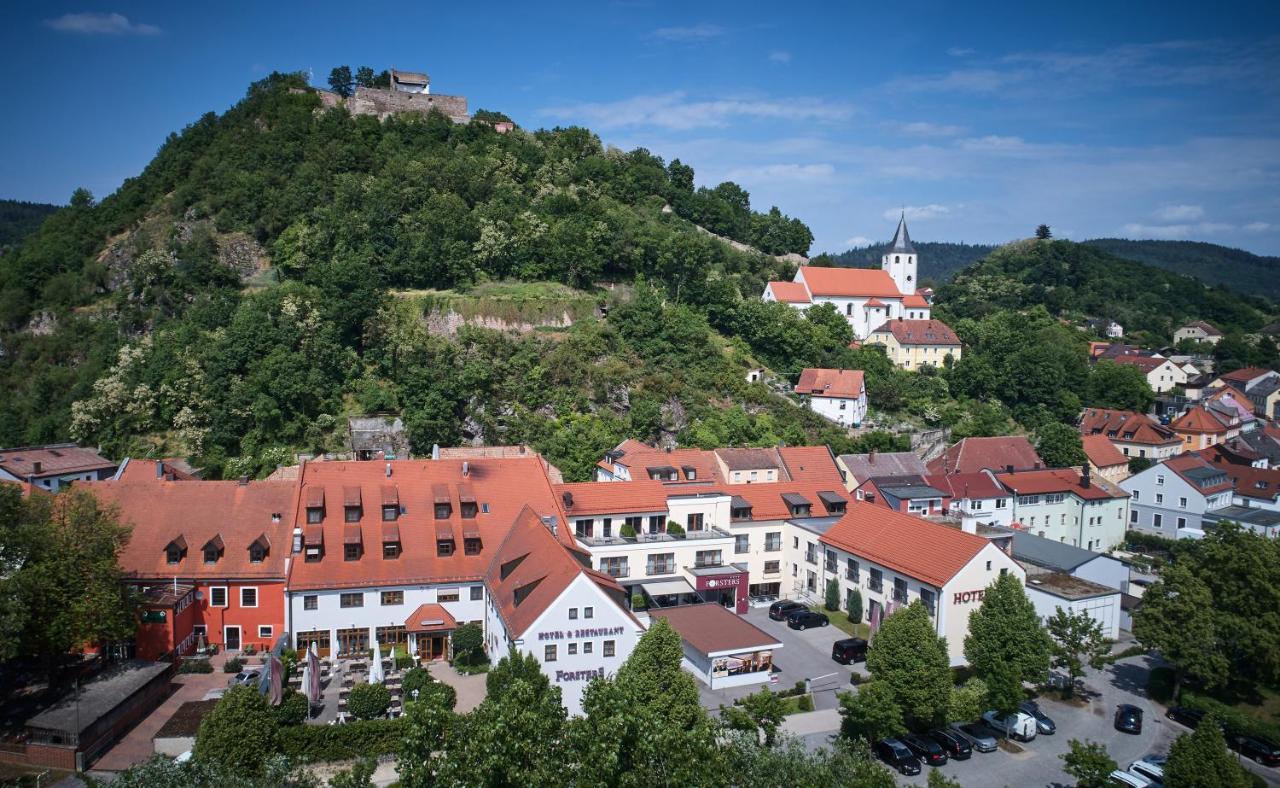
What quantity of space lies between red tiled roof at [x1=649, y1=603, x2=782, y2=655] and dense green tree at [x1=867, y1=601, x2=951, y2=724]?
4.63m

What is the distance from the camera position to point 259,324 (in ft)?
170

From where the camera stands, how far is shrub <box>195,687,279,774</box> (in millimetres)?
20000

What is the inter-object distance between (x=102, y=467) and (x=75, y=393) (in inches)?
390

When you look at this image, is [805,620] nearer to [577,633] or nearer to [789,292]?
[577,633]

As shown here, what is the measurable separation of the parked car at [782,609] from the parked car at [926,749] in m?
10.2

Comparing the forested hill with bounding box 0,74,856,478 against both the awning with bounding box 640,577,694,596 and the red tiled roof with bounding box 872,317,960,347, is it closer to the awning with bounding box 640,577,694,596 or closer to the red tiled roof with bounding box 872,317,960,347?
the red tiled roof with bounding box 872,317,960,347

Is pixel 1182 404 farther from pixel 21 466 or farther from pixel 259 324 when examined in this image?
pixel 21 466

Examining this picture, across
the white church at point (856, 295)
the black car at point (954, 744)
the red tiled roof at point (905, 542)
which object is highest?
the white church at point (856, 295)

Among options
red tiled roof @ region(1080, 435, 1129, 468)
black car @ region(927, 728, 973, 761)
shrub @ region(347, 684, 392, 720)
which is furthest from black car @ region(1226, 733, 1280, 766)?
red tiled roof @ region(1080, 435, 1129, 468)

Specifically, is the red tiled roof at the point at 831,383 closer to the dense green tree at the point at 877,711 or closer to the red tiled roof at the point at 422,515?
the red tiled roof at the point at 422,515

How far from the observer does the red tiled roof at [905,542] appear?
31.2m

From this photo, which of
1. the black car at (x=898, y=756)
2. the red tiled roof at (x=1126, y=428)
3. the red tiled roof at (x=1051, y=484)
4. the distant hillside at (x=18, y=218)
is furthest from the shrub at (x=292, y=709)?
the distant hillside at (x=18, y=218)

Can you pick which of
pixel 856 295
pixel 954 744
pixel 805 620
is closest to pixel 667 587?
pixel 805 620

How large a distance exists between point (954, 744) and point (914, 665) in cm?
299
